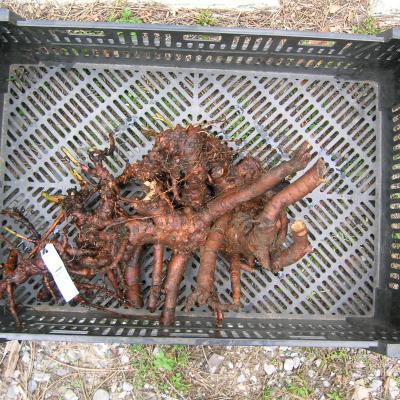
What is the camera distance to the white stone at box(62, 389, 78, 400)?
87.8 inches

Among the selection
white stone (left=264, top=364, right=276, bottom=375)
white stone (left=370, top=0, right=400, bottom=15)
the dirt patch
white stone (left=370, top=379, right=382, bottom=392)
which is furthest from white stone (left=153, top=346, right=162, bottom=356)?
white stone (left=370, top=0, right=400, bottom=15)

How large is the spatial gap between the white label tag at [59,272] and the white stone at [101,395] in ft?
2.37

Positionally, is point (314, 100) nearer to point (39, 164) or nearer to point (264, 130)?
point (264, 130)

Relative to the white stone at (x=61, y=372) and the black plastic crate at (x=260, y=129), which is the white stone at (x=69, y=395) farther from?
the black plastic crate at (x=260, y=129)

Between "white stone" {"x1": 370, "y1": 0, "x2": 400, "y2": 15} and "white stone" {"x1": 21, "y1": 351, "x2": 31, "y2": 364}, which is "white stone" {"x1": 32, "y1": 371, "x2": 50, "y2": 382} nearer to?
"white stone" {"x1": 21, "y1": 351, "x2": 31, "y2": 364}

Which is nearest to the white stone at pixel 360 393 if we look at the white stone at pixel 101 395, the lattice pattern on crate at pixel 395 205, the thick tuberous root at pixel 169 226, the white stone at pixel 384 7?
the lattice pattern on crate at pixel 395 205

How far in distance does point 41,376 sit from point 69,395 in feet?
0.60

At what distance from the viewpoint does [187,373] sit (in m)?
2.25

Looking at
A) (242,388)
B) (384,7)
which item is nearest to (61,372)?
(242,388)

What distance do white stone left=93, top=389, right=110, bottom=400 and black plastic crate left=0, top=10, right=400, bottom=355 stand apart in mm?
514

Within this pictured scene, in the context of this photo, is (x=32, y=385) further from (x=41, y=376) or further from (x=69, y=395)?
(x=69, y=395)

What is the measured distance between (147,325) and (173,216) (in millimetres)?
523

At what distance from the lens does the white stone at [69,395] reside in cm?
223

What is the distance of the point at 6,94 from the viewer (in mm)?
2139
